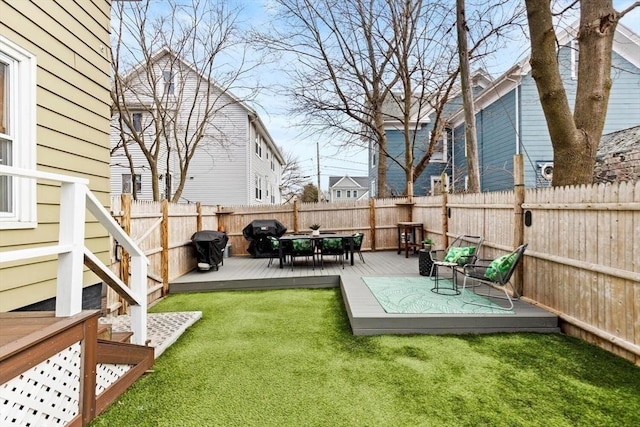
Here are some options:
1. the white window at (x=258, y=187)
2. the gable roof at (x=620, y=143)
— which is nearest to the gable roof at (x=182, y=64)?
the white window at (x=258, y=187)

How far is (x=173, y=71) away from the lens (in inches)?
513

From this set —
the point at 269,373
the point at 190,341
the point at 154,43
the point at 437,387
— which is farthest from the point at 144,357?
the point at 154,43

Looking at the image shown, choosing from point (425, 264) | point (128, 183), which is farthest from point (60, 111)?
point (128, 183)

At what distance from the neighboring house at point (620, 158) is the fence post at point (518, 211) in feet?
17.9

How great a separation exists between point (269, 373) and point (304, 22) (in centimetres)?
1260

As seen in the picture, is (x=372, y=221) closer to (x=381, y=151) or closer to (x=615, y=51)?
(x=381, y=151)

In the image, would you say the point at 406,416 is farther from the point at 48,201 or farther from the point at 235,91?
the point at 235,91

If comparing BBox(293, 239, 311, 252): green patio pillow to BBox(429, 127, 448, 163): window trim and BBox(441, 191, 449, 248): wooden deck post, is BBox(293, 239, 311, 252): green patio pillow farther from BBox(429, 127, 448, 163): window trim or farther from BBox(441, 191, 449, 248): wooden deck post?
BBox(429, 127, 448, 163): window trim

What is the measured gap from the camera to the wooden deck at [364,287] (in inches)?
158

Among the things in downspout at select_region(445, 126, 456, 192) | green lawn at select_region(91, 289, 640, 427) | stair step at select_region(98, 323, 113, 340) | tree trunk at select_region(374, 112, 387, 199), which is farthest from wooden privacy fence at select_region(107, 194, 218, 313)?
downspout at select_region(445, 126, 456, 192)

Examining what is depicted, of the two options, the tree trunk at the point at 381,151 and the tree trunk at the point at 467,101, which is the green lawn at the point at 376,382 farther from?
the tree trunk at the point at 381,151

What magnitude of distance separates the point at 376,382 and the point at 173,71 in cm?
1372

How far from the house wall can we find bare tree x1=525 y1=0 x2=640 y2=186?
5.88 metres

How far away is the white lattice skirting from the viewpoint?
5.27ft
